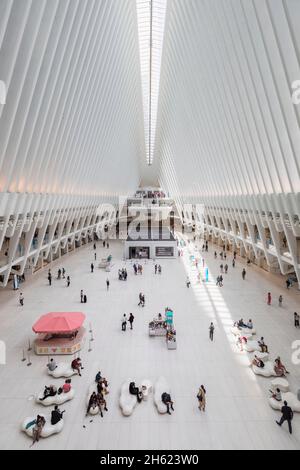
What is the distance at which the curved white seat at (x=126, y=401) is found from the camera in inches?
284

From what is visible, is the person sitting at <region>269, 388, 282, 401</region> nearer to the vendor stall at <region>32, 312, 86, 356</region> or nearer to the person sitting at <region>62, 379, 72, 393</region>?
the person sitting at <region>62, 379, 72, 393</region>

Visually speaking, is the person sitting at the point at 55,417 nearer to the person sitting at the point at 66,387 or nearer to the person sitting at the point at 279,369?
the person sitting at the point at 66,387

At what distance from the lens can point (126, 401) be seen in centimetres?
753

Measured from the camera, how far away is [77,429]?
22.4ft

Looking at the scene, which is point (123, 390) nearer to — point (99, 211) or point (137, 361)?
point (137, 361)

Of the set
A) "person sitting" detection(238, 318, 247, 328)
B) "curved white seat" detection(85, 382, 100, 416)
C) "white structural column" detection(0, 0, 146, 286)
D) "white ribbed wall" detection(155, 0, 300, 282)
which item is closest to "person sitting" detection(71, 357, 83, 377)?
"curved white seat" detection(85, 382, 100, 416)

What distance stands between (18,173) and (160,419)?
10501mm

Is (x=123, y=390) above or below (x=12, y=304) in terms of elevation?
below

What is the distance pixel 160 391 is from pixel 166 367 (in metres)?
1.41

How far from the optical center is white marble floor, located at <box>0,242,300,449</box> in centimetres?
664

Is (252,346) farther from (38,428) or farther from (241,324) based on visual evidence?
(38,428)

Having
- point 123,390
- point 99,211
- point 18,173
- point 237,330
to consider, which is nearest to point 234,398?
point 123,390

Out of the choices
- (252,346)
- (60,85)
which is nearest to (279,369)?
(252,346)

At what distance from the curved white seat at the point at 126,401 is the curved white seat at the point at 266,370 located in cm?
384
